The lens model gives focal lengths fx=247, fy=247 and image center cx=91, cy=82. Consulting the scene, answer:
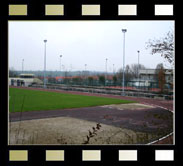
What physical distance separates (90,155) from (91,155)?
11 mm

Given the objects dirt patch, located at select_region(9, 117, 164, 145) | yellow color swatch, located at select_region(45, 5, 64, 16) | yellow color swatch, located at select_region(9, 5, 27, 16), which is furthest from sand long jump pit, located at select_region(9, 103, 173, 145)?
yellow color swatch, located at select_region(9, 5, 27, 16)

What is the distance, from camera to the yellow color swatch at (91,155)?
2762mm

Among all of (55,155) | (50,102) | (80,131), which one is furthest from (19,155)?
(50,102)

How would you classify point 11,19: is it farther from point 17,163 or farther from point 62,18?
point 17,163

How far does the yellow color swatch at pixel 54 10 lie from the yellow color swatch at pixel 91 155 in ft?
5.21

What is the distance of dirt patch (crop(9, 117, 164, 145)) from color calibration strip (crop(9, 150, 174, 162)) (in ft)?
9.26

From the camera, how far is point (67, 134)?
6.60 metres

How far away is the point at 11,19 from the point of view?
2781mm

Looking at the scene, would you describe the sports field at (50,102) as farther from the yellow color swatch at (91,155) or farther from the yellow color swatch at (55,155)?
the yellow color swatch at (91,155)

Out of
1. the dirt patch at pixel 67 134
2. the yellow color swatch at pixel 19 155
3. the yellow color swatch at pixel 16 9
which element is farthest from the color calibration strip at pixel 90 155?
the dirt patch at pixel 67 134

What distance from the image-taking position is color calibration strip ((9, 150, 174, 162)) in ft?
9.00

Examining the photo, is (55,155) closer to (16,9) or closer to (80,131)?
(16,9)

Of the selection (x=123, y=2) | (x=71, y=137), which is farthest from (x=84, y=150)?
(x=71, y=137)

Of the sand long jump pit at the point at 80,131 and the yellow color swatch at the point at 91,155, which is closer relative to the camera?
the yellow color swatch at the point at 91,155
